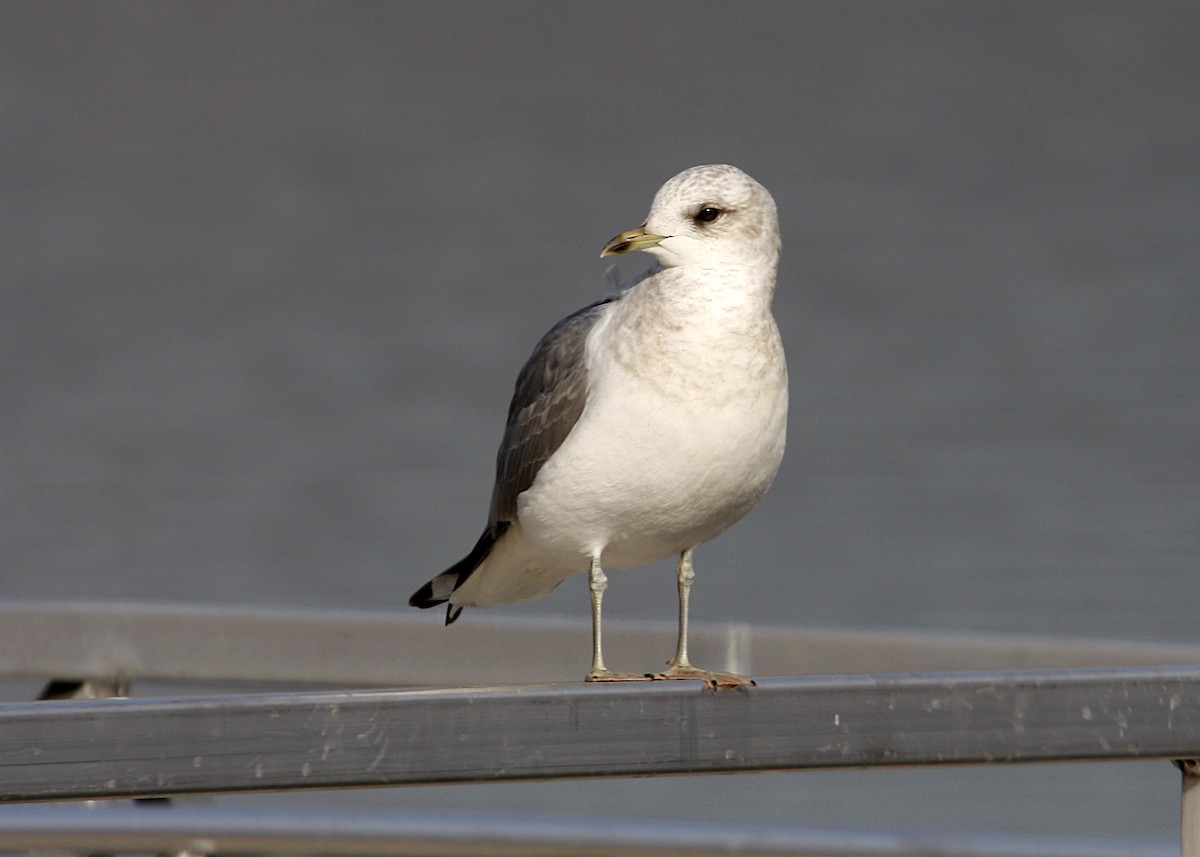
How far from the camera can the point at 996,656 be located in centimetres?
214

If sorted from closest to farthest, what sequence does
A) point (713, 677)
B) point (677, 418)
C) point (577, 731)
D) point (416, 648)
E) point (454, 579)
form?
point (577, 731), point (713, 677), point (677, 418), point (454, 579), point (416, 648)

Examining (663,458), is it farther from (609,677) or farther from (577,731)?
(577,731)

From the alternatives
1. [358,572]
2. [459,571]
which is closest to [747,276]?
[459,571]

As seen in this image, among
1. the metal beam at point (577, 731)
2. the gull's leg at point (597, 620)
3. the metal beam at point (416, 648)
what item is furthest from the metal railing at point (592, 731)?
the metal beam at point (416, 648)

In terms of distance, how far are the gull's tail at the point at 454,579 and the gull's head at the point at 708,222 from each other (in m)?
0.41

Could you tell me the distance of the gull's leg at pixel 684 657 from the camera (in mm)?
1479

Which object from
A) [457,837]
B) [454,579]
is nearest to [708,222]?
[454,579]

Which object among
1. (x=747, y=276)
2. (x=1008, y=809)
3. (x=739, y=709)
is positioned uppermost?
(x=747, y=276)

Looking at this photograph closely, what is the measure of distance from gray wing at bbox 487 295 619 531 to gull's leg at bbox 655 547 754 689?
205 millimetres

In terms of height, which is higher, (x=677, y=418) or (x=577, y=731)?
(x=677, y=418)

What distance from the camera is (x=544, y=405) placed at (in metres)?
1.82

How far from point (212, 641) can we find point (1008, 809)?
13.5ft

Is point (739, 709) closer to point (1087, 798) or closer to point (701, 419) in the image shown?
point (701, 419)

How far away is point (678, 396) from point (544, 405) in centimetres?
23
